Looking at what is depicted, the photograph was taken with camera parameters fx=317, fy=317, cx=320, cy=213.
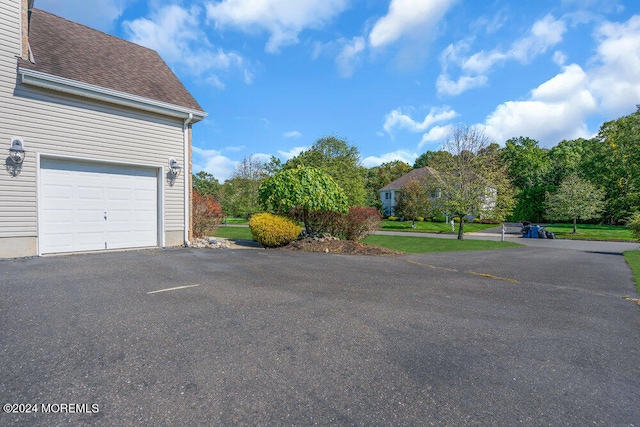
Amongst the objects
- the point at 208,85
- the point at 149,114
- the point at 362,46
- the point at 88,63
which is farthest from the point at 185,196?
the point at 362,46

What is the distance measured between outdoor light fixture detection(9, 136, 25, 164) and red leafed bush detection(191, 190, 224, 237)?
17.1ft

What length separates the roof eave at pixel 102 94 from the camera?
7.66 m

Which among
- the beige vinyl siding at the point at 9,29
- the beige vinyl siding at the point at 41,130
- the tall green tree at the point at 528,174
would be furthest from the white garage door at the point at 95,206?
the tall green tree at the point at 528,174

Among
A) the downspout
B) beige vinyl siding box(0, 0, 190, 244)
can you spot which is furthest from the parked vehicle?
beige vinyl siding box(0, 0, 190, 244)

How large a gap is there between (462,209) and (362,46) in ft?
37.2

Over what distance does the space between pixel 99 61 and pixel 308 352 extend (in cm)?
1129

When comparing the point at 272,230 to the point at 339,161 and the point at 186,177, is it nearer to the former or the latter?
the point at 186,177

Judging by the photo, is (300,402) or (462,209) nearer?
(300,402)

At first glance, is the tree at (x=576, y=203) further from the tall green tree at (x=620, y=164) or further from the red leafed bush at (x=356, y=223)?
the red leafed bush at (x=356, y=223)

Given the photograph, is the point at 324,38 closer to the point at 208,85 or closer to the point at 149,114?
the point at 208,85

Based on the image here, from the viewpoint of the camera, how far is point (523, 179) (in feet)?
143

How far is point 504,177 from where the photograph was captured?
20406mm

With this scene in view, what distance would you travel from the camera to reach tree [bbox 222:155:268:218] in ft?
113

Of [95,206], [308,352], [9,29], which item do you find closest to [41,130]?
[95,206]
